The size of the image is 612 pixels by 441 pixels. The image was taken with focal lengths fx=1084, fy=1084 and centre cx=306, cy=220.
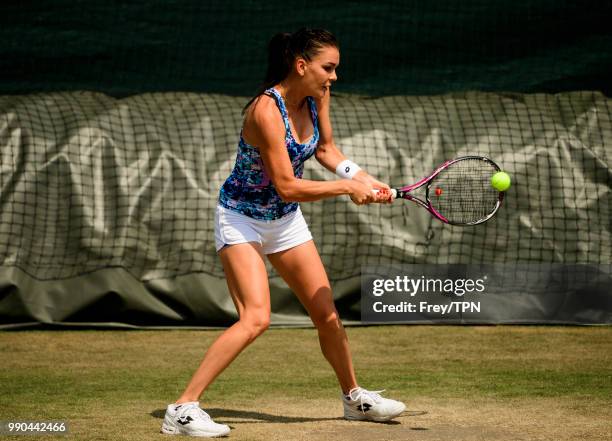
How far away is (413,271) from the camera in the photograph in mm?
7625

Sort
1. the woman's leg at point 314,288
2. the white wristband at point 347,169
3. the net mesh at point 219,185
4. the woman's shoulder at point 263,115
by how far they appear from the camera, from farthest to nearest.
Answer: the net mesh at point 219,185 → the white wristband at point 347,169 → the woman's leg at point 314,288 → the woman's shoulder at point 263,115

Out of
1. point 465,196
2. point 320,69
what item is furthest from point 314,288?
point 465,196

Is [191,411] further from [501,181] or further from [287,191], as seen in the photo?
[501,181]

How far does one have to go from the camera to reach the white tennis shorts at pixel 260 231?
4.38m

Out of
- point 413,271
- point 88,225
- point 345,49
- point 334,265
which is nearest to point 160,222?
point 88,225

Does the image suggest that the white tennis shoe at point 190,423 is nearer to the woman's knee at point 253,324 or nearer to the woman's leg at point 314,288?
the woman's knee at point 253,324

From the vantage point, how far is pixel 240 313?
4.35 meters

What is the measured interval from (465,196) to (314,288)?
2383mm

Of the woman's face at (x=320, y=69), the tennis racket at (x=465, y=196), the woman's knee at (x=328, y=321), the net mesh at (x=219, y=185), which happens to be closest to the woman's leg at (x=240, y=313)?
the woman's knee at (x=328, y=321)

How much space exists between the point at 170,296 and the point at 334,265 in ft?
3.82

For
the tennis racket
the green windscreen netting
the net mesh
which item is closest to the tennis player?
the tennis racket

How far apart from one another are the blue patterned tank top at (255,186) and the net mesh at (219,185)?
10.4ft

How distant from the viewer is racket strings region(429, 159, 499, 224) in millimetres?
6562

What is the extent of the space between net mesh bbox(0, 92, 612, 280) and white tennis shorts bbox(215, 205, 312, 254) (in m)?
3.13
